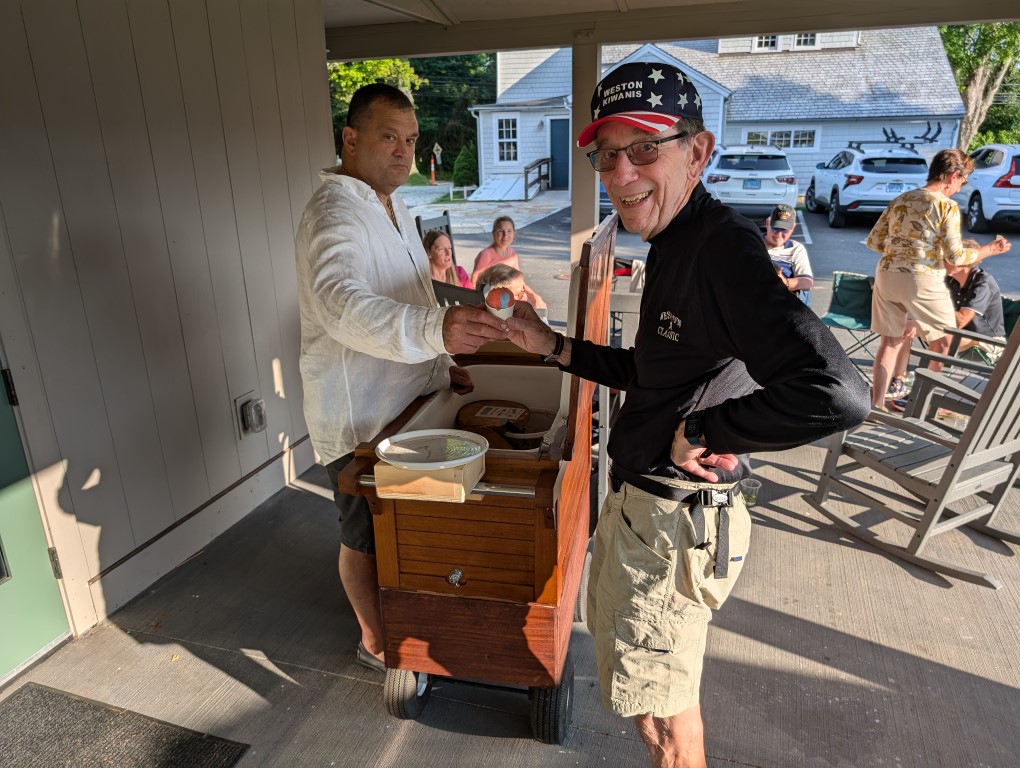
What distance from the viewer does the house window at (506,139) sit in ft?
72.1

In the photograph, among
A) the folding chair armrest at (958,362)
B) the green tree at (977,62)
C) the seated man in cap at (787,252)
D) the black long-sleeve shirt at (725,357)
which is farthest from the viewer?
the green tree at (977,62)

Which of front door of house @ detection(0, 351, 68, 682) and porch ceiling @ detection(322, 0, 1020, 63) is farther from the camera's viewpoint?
porch ceiling @ detection(322, 0, 1020, 63)

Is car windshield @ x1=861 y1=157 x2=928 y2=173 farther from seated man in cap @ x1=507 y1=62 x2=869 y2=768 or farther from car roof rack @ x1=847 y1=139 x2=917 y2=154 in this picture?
seated man in cap @ x1=507 y1=62 x2=869 y2=768

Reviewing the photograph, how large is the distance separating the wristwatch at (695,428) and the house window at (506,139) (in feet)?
73.0

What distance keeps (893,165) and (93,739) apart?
1575 cm

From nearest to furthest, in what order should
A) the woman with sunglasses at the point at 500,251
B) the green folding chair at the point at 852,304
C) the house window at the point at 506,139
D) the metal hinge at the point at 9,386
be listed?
the metal hinge at the point at 9,386, the woman with sunglasses at the point at 500,251, the green folding chair at the point at 852,304, the house window at the point at 506,139

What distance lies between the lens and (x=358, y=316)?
66.2 inches

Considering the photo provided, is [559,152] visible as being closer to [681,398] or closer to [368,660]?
[368,660]

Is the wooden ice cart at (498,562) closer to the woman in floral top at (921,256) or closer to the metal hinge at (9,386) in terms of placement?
the metal hinge at (9,386)

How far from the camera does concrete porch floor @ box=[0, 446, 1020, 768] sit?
207 cm

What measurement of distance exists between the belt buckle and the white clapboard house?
64.5ft

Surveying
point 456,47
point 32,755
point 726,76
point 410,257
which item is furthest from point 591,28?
point 726,76

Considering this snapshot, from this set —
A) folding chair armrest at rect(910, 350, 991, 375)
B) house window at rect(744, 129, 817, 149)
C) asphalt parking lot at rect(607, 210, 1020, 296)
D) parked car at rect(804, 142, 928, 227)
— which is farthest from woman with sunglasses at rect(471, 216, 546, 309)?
house window at rect(744, 129, 817, 149)

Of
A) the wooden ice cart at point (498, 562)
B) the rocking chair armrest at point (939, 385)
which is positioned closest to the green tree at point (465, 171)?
the rocking chair armrest at point (939, 385)
